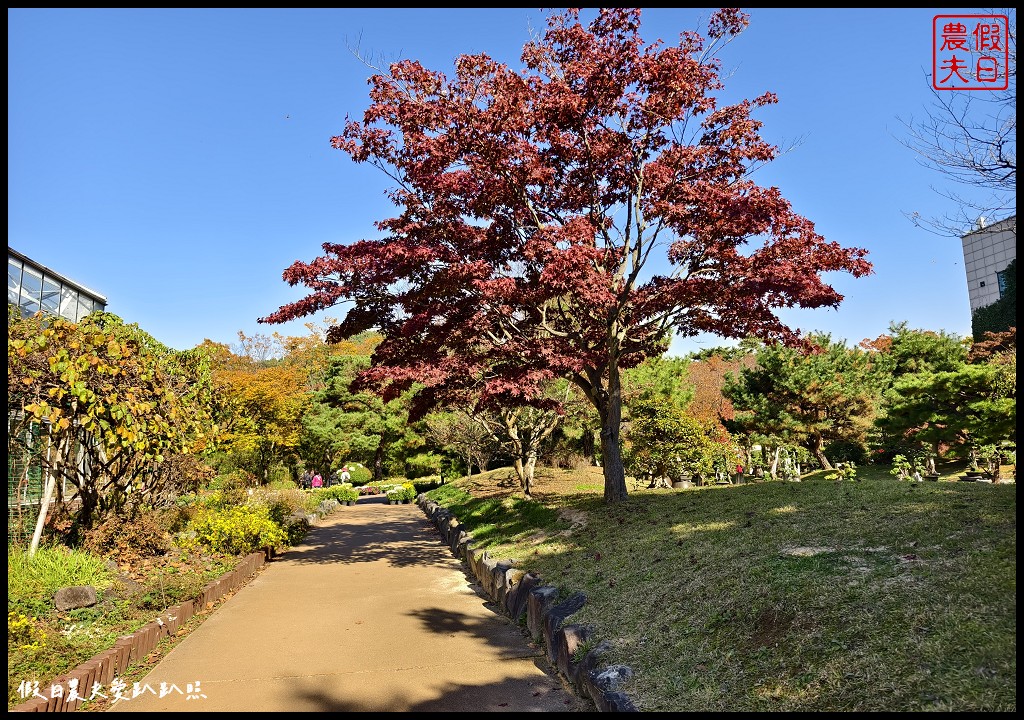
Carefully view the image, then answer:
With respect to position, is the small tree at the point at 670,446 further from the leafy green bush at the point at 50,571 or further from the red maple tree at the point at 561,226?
the leafy green bush at the point at 50,571

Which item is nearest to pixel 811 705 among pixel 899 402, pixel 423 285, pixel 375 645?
pixel 375 645

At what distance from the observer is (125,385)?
822 centimetres

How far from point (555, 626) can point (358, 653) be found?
1.97 metres

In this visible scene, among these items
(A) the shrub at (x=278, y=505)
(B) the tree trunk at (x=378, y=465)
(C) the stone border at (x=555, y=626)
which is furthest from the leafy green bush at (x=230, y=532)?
(B) the tree trunk at (x=378, y=465)

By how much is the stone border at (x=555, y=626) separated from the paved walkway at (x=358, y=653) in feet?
0.51

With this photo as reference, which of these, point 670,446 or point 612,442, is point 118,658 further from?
point 670,446

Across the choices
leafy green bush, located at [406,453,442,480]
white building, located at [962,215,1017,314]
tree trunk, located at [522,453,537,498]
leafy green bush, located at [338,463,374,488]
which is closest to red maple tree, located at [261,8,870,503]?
tree trunk, located at [522,453,537,498]

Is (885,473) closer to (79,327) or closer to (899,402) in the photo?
(899,402)

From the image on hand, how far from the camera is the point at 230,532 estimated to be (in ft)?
32.3

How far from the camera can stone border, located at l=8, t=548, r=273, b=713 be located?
167 inches

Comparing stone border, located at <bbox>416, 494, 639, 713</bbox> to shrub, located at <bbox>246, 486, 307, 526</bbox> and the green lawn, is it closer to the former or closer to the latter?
the green lawn

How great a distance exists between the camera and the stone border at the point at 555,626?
171 inches

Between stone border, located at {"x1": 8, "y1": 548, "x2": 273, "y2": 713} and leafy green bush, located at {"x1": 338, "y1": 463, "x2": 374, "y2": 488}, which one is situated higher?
stone border, located at {"x1": 8, "y1": 548, "x2": 273, "y2": 713}

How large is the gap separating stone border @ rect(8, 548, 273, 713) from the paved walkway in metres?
0.22
